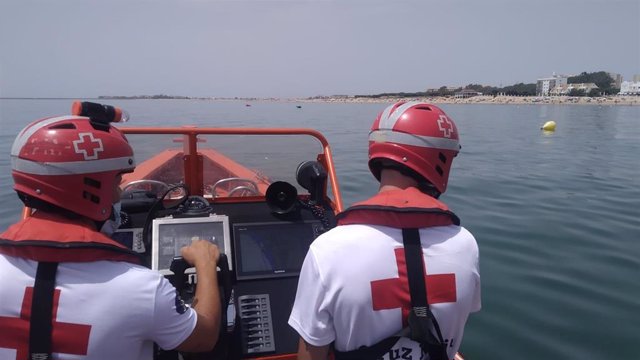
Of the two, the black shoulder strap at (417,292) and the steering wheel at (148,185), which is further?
the steering wheel at (148,185)

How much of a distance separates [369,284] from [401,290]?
0.12m

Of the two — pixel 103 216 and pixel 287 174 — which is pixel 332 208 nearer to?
pixel 287 174

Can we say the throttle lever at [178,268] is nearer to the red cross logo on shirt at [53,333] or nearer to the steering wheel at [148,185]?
the red cross logo on shirt at [53,333]

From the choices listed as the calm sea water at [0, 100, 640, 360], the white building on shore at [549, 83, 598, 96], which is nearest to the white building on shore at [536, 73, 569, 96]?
the white building on shore at [549, 83, 598, 96]

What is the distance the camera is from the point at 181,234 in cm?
288

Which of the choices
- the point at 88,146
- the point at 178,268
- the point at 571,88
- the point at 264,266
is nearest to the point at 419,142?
the point at 88,146

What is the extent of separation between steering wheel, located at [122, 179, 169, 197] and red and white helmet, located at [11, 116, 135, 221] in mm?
1758

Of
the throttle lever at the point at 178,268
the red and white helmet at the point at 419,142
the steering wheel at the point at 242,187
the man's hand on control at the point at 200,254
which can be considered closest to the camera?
the red and white helmet at the point at 419,142

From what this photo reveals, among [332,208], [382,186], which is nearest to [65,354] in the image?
[382,186]

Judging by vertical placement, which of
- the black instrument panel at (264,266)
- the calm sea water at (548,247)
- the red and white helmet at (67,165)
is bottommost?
the calm sea water at (548,247)

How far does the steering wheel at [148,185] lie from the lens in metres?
3.42

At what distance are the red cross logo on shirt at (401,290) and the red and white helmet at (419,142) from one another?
390 millimetres

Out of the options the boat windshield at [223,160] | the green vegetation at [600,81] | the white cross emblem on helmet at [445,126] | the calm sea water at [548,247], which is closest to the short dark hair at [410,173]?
the white cross emblem on helmet at [445,126]

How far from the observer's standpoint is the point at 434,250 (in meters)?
1.66
